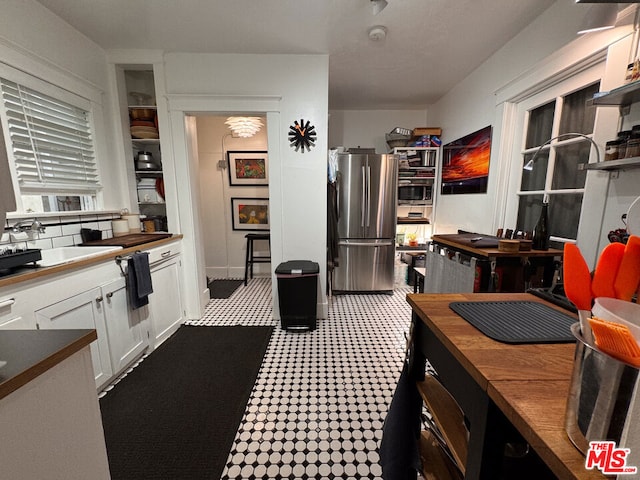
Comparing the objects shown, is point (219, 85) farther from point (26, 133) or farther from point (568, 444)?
point (568, 444)

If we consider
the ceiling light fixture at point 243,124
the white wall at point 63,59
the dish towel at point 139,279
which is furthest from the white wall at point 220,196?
the dish towel at point 139,279

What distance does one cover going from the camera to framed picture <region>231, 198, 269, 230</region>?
4.07m

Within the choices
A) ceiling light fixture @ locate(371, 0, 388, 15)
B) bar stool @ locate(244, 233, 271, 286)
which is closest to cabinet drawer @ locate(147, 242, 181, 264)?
bar stool @ locate(244, 233, 271, 286)

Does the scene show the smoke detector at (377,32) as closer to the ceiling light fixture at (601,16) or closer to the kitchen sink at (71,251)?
the ceiling light fixture at (601,16)

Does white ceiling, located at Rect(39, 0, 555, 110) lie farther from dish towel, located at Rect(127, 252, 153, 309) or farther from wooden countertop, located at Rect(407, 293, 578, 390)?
wooden countertop, located at Rect(407, 293, 578, 390)

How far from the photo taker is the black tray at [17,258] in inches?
48.9

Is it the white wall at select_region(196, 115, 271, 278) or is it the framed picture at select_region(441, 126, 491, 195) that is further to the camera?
the white wall at select_region(196, 115, 271, 278)

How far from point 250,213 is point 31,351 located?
3.57 m

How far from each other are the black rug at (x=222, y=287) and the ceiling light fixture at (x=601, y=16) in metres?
3.89

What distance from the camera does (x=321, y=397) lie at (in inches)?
66.9

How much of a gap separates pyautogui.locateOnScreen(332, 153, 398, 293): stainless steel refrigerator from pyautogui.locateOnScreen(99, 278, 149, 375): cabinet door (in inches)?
86.7

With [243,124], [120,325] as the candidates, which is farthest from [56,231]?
[243,124]

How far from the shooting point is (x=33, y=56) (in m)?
1.78

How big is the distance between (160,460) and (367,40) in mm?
3217
